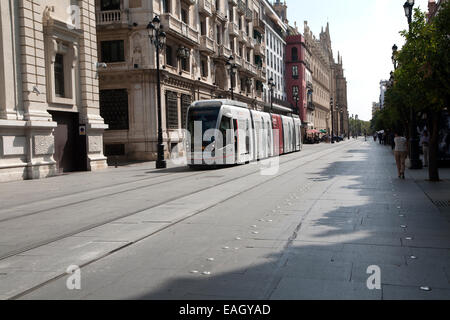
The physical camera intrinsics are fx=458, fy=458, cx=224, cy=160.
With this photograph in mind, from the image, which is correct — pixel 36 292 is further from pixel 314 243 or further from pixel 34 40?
pixel 34 40

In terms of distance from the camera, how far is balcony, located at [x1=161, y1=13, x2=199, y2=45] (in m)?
30.8

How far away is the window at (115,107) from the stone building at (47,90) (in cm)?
657

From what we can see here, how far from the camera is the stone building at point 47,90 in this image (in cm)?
1784

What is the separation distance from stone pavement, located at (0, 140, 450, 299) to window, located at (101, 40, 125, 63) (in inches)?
900

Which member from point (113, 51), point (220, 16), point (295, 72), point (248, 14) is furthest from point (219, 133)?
point (295, 72)

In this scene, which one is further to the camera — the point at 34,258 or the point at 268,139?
the point at 268,139

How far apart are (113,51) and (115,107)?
12.3 ft

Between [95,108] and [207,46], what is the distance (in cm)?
Result: 1741

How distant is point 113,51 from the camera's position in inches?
1206

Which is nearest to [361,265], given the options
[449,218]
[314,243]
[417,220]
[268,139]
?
[314,243]

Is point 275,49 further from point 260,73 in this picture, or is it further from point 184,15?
point 184,15

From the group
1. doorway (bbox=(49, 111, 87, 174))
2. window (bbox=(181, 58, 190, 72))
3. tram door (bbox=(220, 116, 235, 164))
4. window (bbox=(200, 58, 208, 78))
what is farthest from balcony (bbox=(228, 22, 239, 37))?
tram door (bbox=(220, 116, 235, 164))

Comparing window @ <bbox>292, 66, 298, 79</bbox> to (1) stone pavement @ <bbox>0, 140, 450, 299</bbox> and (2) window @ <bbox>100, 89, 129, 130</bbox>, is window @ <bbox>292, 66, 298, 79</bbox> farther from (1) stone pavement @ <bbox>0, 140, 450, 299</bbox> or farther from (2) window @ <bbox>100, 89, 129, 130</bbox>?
(1) stone pavement @ <bbox>0, 140, 450, 299</bbox>
